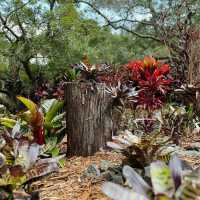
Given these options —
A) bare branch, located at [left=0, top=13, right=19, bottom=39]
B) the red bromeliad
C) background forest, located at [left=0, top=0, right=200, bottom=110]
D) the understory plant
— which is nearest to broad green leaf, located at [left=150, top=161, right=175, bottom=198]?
the understory plant

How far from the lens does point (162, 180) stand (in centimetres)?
180

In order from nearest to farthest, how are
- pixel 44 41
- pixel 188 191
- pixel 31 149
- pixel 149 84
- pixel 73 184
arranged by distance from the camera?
pixel 188 191, pixel 31 149, pixel 73 184, pixel 149 84, pixel 44 41

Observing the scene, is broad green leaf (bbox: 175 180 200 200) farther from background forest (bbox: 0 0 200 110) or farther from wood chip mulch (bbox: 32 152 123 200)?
background forest (bbox: 0 0 200 110)

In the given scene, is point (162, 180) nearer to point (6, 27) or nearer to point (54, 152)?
point (54, 152)

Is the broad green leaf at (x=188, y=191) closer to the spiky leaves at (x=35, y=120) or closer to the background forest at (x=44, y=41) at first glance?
the spiky leaves at (x=35, y=120)

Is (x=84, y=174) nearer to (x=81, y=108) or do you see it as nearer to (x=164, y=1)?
(x=81, y=108)

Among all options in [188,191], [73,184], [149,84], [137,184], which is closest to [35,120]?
[73,184]

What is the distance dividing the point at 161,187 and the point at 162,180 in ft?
0.14

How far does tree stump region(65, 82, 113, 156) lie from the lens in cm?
389

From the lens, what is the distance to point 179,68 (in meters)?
9.97

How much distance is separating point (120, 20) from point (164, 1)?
81.4 inches

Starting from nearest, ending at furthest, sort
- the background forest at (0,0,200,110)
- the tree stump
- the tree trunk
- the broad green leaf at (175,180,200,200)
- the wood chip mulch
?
1. the broad green leaf at (175,180,200,200)
2. the wood chip mulch
3. the tree stump
4. the tree trunk
5. the background forest at (0,0,200,110)

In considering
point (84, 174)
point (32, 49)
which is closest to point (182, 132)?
point (84, 174)

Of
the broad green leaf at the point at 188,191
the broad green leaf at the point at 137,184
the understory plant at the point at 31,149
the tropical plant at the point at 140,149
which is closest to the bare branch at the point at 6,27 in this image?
the understory plant at the point at 31,149
